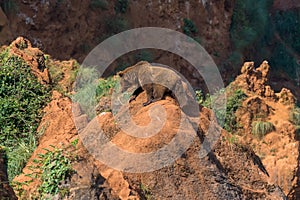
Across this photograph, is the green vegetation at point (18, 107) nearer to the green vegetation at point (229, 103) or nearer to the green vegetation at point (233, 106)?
the green vegetation at point (229, 103)

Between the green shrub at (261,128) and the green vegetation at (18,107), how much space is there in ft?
18.5

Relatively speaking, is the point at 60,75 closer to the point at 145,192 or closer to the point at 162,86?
the point at 162,86

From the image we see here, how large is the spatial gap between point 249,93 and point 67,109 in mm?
6983

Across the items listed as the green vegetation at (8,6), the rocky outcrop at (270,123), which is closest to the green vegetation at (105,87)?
the green vegetation at (8,6)

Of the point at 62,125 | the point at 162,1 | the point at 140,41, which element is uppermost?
the point at 162,1

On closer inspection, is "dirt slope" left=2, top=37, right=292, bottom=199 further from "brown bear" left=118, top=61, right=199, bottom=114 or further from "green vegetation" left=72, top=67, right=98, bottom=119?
"green vegetation" left=72, top=67, right=98, bottom=119

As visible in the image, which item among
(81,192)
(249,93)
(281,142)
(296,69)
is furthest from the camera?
(296,69)

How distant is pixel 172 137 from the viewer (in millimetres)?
7770

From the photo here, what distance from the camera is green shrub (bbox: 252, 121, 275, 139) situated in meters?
14.2

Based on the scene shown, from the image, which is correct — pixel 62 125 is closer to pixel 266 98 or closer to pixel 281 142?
pixel 281 142

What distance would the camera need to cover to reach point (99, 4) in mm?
16672

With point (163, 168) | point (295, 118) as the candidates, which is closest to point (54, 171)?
point (163, 168)

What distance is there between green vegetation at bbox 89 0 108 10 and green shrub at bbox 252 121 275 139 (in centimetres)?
517

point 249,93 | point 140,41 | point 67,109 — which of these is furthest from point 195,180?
point 140,41
